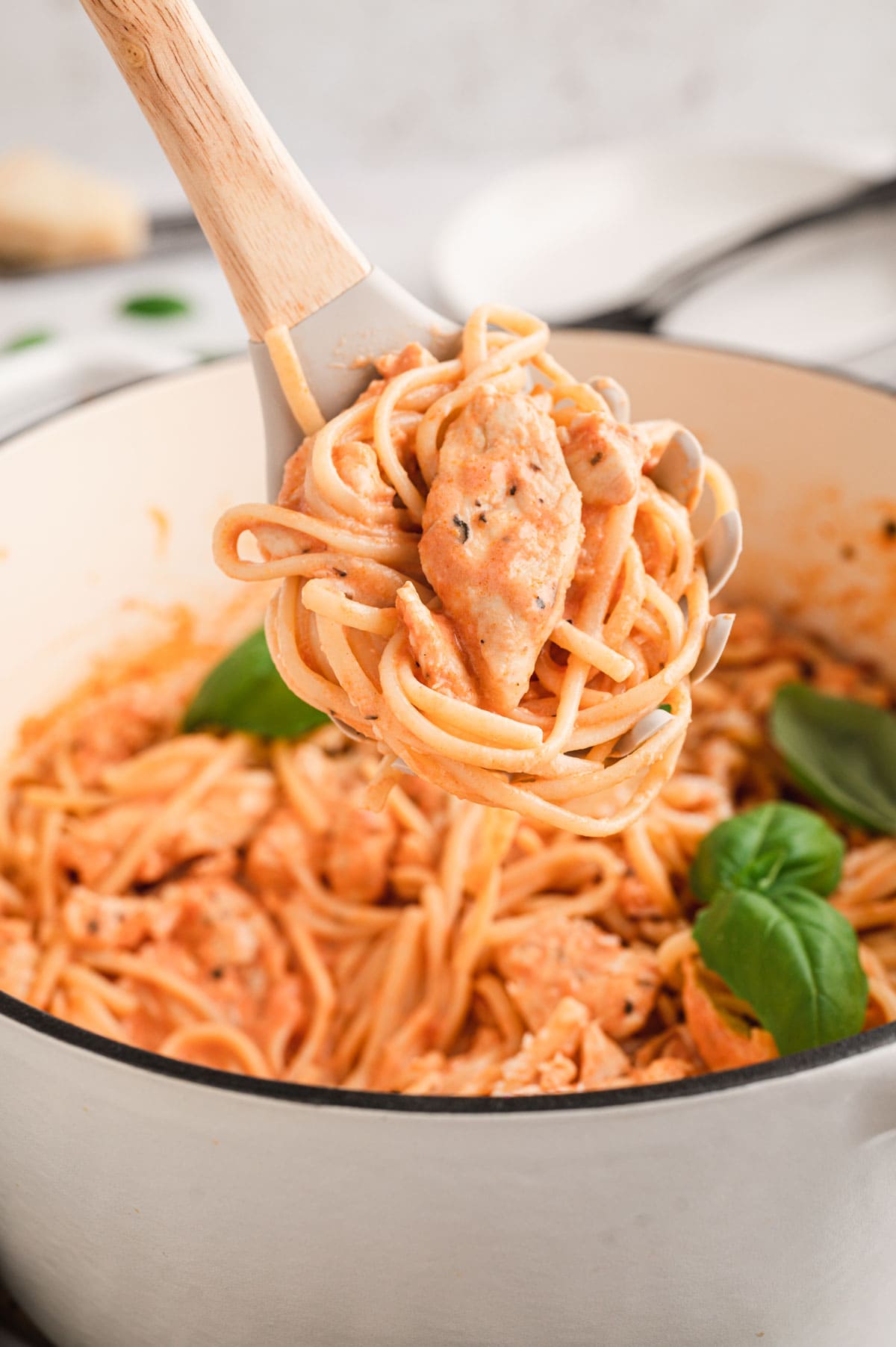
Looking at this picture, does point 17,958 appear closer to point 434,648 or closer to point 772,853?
point 434,648

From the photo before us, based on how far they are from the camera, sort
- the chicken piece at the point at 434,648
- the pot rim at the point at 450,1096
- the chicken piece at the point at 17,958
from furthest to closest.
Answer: the chicken piece at the point at 17,958, the chicken piece at the point at 434,648, the pot rim at the point at 450,1096

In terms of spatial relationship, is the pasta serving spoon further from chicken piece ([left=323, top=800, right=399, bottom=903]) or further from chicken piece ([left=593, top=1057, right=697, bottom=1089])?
chicken piece ([left=323, top=800, right=399, bottom=903])

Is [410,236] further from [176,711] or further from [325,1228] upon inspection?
[325,1228]

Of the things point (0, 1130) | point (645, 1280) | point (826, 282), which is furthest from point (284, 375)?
point (826, 282)

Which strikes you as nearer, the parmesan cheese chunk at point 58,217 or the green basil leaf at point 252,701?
the green basil leaf at point 252,701

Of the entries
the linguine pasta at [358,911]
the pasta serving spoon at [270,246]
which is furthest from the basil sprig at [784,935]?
the pasta serving spoon at [270,246]

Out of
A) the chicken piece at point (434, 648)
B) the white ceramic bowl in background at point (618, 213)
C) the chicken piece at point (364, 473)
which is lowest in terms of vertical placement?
the chicken piece at point (434, 648)

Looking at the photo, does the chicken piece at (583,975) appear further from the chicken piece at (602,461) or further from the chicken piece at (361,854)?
the chicken piece at (602,461)

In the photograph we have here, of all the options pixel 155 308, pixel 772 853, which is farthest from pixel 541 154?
pixel 772 853
